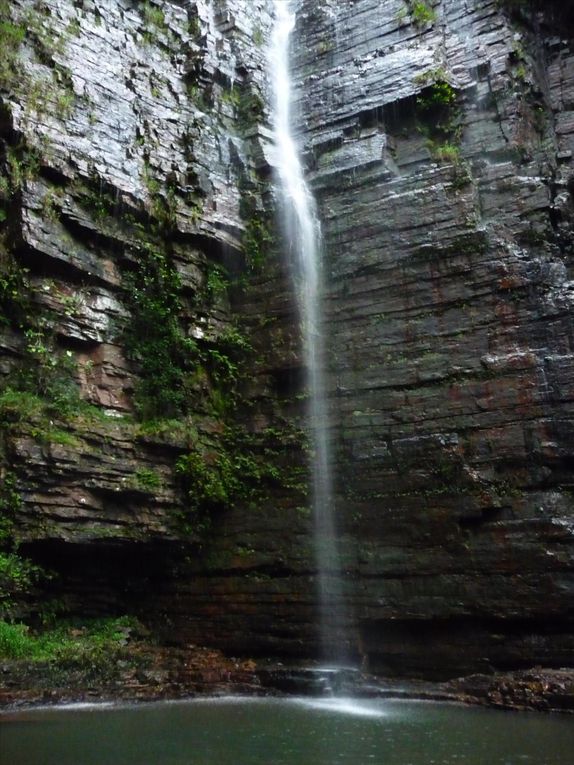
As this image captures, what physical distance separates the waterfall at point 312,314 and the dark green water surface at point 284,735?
1.89 meters

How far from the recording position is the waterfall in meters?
10.9

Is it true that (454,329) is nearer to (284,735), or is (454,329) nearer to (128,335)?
(128,335)

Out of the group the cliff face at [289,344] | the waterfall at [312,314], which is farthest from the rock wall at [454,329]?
the waterfall at [312,314]

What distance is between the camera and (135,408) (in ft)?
40.4

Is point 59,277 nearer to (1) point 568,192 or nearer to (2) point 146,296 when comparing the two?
(2) point 146,296

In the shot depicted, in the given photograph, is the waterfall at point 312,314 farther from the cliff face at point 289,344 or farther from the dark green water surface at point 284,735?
the dark green water surface at point 284,735

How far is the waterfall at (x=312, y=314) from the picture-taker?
35.9 feet

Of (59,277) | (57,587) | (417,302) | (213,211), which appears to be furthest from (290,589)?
(213,211)

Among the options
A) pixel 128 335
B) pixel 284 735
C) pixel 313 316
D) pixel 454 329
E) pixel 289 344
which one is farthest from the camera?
pixel 313 316

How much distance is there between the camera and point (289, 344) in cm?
1302

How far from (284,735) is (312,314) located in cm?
770

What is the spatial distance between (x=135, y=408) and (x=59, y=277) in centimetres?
245

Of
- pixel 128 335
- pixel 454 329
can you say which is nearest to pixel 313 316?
pixel 454 329

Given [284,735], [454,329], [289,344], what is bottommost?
[284,735]
